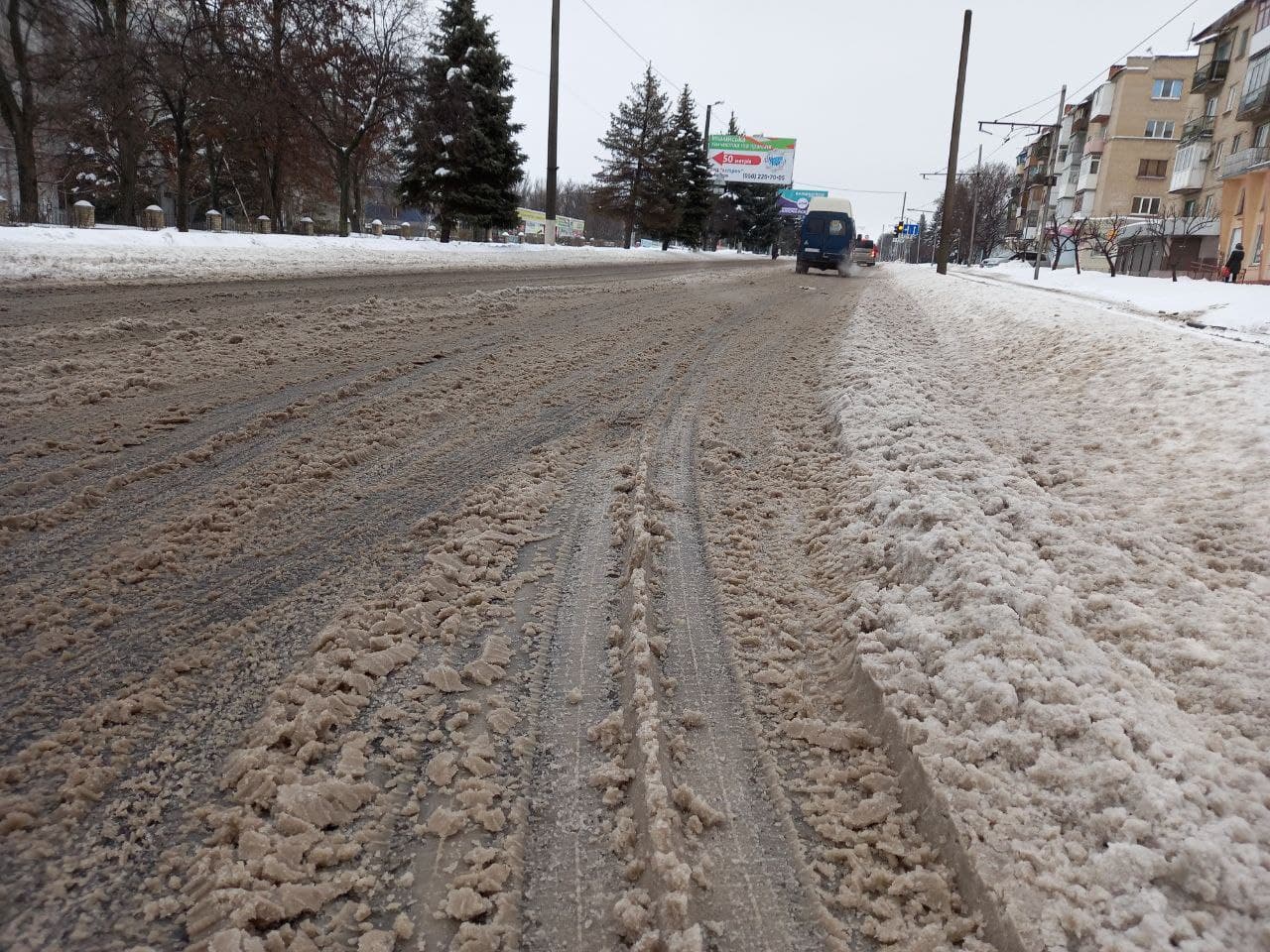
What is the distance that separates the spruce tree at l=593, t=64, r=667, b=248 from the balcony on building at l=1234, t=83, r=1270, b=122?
105 ft

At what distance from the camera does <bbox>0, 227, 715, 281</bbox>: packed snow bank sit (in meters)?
10.5

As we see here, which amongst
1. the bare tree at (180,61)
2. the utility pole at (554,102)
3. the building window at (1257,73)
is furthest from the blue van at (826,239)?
the building window at (1257,73)

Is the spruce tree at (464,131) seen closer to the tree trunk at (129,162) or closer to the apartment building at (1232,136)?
the tree trunk at (129,162)

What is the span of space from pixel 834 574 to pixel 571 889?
6.98ft

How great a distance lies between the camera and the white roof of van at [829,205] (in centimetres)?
3203

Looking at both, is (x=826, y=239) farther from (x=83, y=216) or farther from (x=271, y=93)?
(x=83, y=216)

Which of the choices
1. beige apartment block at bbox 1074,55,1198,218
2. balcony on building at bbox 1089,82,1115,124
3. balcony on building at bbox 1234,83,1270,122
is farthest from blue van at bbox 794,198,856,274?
balcony on building at bbox 1089,82,1115,124

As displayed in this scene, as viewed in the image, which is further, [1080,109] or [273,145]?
[1080,109]

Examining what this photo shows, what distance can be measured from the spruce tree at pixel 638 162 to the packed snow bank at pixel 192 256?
30.2 m

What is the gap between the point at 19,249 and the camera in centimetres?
1123

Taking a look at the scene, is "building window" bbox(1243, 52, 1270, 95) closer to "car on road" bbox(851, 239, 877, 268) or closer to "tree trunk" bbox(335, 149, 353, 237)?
"car on road" bbox(851, 239, 877, 268)

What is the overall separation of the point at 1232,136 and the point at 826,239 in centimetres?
3273

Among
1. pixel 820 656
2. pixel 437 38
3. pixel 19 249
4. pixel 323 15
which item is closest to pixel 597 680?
pixel 820 656

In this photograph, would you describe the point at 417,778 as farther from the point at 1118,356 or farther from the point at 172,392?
the point at 1118,356
